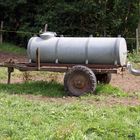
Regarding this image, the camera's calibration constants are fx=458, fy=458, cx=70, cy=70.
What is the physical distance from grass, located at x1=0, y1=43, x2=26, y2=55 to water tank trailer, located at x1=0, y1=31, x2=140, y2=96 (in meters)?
10.2

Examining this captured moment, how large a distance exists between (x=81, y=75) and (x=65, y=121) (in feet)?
10.2

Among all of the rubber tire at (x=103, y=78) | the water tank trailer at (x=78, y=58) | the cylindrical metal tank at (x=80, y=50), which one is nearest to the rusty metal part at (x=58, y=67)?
the water tank trailer at (x=78, y=58)

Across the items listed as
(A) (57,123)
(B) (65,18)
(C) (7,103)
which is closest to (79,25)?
(B) (65,18)

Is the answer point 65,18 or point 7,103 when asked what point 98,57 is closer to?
point 7,103

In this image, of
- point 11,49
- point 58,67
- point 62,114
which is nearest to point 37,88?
point 58,67

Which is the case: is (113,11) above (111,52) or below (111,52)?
above

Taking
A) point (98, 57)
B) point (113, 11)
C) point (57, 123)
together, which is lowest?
point (57, 123)

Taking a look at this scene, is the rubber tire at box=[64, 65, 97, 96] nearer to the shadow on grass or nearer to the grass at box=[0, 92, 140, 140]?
the shadow on grass

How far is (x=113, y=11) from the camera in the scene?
22.6 metres

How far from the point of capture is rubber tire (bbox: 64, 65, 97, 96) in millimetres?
10562

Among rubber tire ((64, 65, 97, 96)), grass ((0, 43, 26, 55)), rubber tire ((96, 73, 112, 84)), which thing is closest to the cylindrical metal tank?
rubber tire ((64, 65, 97, 96))

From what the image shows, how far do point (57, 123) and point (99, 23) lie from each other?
1544 cm

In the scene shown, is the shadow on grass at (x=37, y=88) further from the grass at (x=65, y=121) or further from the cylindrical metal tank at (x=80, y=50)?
the grass at (x=65, y=121)

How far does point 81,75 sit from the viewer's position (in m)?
10.7
